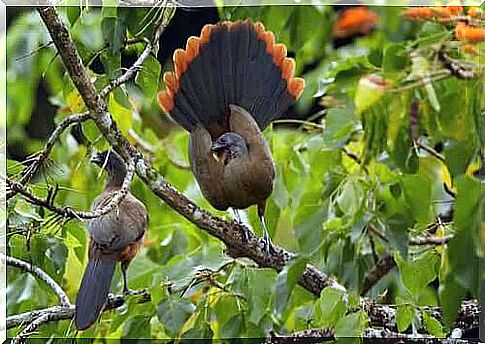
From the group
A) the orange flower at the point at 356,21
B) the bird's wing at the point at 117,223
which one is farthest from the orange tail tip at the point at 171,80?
the orange flower at the point at 356,21

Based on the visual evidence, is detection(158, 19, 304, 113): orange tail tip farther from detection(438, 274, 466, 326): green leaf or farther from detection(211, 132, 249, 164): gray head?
detection(438, 274, 466, 326): green leaf

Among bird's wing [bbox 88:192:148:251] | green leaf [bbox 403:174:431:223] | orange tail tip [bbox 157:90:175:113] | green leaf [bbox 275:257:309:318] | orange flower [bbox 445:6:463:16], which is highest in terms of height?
orange flower [bbox 445:6:463:16]

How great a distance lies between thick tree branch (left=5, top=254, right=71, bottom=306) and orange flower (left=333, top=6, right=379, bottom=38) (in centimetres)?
44

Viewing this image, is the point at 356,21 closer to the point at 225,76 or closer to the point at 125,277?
the point at 225,76

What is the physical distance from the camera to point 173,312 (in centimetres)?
92

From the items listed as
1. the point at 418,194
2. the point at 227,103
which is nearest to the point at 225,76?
the point at 227,103

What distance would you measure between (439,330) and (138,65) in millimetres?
352

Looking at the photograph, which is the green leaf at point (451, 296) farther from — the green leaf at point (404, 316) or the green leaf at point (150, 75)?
the green leaf at point (150, 75)

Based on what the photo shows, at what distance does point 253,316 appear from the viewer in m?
0.92

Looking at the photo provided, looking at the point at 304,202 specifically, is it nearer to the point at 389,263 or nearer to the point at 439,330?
the point at 389,263

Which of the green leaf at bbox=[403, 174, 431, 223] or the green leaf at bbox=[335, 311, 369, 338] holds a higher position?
the green leaf at bbox=[403, 174, 431, 223]

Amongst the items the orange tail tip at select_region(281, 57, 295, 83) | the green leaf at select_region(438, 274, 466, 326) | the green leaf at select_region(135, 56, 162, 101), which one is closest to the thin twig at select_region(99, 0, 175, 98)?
the green leaf at select_region(135, 56, 162, 101)

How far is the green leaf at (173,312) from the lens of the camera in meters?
0.91

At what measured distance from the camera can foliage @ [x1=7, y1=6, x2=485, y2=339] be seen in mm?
873
